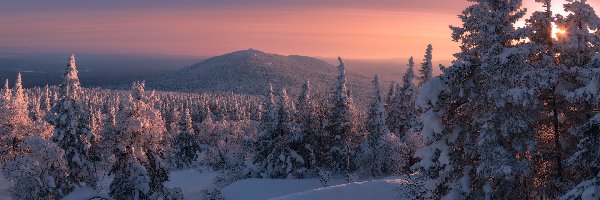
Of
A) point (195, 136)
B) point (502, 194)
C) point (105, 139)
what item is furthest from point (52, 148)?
point (195, 136)

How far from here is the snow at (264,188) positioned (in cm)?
3625

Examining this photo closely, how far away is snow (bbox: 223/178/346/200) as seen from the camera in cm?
3625

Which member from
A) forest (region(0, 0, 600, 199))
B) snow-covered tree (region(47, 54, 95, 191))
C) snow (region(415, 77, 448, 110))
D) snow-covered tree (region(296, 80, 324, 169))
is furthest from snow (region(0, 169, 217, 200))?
snow (region(415, 77, 448, 110))

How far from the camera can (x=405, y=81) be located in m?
49.7

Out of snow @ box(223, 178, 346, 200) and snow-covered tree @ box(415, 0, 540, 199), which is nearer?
snow-covered tree @ box(415, 0, 540, 199)

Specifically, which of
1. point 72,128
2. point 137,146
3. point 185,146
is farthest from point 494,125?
point 185,146

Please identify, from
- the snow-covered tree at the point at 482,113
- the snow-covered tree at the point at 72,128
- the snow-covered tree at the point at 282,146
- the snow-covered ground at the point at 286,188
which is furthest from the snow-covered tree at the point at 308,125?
the snow-covered tree at the point at 482,113

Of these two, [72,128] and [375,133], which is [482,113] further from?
[72,128]

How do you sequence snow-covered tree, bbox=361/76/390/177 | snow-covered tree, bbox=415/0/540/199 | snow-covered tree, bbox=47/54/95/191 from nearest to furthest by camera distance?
1. snow-covered tree, bbox=415/0/540/199
2. snow-covered tree, bbox=47/54/95/191
3. snow-covered tree, bbox=361/76/390/177

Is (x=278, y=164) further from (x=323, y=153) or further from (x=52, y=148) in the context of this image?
(x=52, y=148)

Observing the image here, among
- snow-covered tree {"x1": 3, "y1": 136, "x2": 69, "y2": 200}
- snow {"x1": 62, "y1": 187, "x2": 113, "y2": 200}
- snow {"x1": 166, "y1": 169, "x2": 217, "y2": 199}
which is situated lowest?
snow {"x1": 166, "y1": 169, "x2": 217, "y2": 199}

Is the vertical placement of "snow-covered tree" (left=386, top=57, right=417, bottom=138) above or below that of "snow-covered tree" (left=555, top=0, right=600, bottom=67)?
below

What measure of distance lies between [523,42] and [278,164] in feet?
99.2

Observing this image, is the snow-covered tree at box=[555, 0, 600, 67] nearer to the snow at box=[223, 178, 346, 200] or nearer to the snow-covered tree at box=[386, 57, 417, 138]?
the snow at box=[223, 178, 346, 200]
